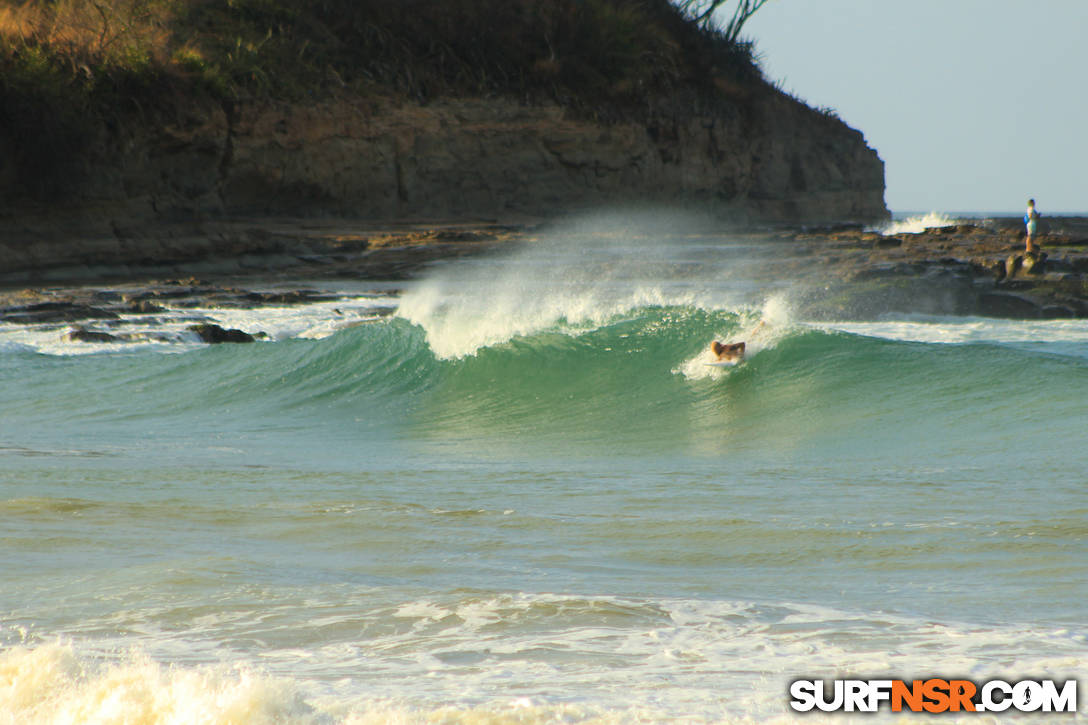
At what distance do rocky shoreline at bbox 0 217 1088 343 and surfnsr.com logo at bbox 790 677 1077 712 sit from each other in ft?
42.1

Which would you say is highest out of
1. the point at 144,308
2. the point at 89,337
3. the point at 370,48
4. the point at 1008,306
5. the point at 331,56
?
the point at 370,48

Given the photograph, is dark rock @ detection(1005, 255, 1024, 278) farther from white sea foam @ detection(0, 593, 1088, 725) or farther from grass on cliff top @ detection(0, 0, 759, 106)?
grass on cliff top @ detection(0, 0, 759, 106)

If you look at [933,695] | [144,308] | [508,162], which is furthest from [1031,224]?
[933,695]

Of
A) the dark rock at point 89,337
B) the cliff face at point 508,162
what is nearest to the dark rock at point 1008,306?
the dark rock at point 89,337

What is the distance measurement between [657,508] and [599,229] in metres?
28.3

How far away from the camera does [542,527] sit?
16.6ft

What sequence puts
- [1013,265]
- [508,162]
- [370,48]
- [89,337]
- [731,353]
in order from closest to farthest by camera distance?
[731,353] → [89,337] → [1013,265] → [508,162] → [370,48]

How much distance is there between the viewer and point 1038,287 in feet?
55.7

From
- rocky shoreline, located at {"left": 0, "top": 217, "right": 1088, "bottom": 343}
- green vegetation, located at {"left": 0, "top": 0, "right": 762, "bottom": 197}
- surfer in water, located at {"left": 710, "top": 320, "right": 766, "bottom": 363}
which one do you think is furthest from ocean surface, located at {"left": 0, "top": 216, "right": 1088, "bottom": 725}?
green vegetation, located at {"left": 0, "top": 0, "right": 762, "bottom": 197}

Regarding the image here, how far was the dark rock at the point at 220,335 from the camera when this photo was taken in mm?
14695

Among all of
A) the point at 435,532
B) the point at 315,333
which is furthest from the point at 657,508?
the point at 315,333

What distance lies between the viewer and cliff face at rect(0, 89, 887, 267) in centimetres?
2703

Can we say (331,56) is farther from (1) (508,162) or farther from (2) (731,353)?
(2) (731,353)

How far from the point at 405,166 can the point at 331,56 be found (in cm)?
445
